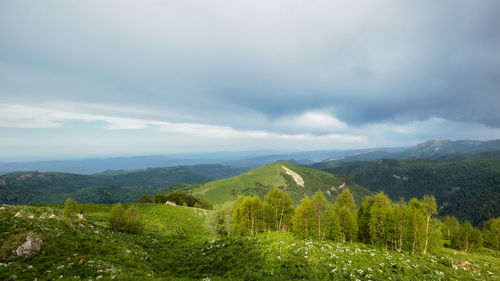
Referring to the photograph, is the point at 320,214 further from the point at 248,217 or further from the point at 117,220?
the point at 117,220

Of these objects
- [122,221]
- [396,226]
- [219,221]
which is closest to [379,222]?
[396,226]

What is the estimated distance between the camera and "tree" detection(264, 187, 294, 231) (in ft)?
148

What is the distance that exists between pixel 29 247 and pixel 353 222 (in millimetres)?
45476

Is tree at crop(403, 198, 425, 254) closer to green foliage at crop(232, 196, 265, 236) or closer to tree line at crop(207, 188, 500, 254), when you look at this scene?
tree line at crop(207, 188, 500, 254)

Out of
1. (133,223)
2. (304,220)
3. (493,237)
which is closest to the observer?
(304,220)

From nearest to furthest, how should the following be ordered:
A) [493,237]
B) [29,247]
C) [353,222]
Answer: [29,247]
[353,222]
[493,237]

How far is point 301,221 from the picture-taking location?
120 ft

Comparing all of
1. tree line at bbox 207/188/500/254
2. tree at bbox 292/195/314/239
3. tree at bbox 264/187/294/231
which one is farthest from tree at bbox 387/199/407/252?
tree at bbox 264/187/294/231

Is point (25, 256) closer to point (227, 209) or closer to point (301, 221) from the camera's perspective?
point (227, 209)

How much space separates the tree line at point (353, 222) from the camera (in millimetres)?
31891

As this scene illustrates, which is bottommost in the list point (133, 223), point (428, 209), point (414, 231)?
point (414, 231)

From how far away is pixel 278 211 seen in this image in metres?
46.0

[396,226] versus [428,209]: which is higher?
[428,209]

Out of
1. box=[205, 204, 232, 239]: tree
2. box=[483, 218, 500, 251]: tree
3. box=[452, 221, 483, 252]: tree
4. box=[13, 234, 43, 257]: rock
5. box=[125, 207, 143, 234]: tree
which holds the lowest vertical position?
box=[483, 218, 500, 251]: tree
